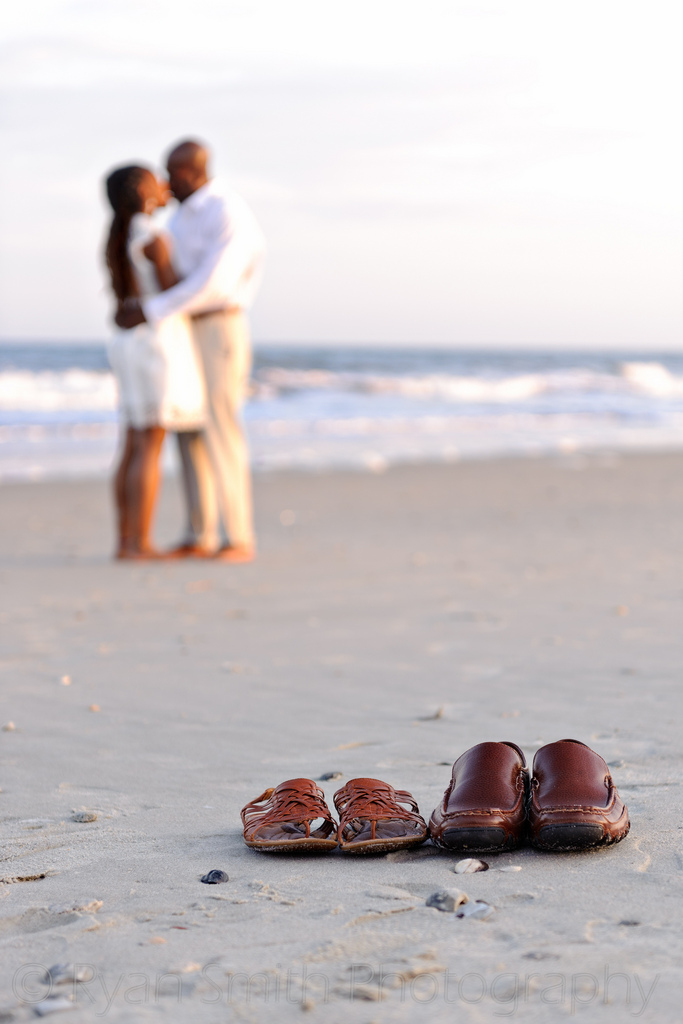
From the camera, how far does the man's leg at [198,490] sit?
6.07m

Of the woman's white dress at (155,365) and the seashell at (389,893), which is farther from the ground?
the woman's white dress at (155,365)

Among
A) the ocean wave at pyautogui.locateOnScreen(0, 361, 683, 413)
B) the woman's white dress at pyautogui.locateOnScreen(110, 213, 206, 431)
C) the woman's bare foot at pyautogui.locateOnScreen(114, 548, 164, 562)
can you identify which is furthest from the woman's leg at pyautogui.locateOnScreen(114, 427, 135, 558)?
the ocean wave at pyautogui.locateOnScreen(0, 361, 683, 413)

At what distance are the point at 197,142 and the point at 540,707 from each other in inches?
158

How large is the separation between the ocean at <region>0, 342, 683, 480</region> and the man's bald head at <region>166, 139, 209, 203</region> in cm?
454

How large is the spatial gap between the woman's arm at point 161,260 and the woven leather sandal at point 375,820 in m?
4.20

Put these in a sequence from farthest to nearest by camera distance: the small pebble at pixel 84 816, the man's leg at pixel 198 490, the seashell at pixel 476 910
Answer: the man's leg at pixel 198 490 → the small pebble at pixel 84 816 → the seashell at pixel 476 910

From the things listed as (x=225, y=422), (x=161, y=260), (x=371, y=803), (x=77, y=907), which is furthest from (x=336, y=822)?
(x=161, y=260)

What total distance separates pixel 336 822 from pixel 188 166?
4.55 meters

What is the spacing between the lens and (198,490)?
20.0 ft

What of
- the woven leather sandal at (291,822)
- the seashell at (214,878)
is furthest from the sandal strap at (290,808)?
the seashell at (214,878)

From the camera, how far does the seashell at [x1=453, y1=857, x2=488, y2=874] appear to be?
1927mm

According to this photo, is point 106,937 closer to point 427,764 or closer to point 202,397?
point 427,764

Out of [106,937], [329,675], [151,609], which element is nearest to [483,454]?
[151,609]

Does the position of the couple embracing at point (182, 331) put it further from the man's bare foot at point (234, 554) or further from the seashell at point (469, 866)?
the seashell at point (469, 866)
